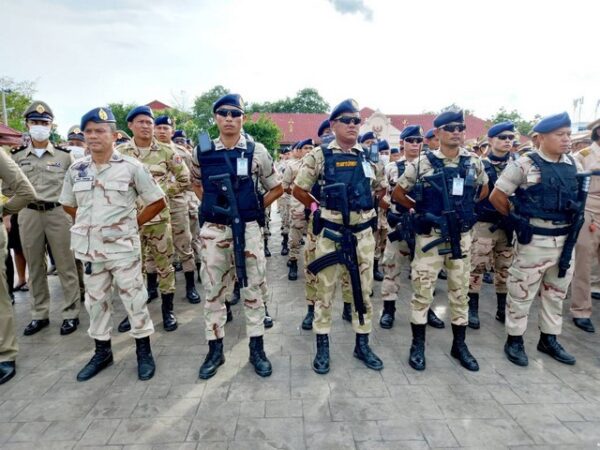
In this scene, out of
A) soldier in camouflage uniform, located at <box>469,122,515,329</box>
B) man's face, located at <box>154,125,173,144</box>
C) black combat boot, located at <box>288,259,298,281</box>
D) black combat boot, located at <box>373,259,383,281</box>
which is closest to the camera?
soldier in camouflage uniform, located at <box>469,122,515,329</box>

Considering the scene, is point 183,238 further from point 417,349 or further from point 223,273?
point 417,349

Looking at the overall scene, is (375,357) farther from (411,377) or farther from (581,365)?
(581,365)

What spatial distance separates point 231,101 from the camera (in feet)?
10.00

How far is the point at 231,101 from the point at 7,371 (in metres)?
3.09

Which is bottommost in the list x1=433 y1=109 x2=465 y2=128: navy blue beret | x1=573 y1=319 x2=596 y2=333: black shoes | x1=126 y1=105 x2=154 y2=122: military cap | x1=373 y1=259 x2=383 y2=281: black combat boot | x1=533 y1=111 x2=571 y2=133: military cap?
x1=573 y1=319 x2=596 y2=333: black shoes

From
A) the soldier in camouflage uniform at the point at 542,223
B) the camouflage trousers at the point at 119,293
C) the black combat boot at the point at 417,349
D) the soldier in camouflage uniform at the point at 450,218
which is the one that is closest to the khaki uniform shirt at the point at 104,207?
the camouflage trousers at the point at 119,293

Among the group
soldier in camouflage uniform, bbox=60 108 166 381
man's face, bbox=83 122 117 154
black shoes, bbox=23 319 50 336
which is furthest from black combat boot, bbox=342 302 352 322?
black shoes, bbox=23 319 50 336

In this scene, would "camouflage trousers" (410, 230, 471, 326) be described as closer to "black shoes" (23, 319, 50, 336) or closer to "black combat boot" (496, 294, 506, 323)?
"black combat boot" (496, 294, 506, 323)

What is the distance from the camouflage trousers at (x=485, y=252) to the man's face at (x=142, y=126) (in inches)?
161

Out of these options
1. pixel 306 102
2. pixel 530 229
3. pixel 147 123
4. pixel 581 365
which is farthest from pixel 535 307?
pixel 306 102

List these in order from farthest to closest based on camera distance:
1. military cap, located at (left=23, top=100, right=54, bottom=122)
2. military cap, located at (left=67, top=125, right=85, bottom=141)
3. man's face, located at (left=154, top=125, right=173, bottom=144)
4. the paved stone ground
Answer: military cap, located at (left=67, top=125, right=85, bottom=141)
man's face, located at (left=154, top=125, right=173, bottom=144)
military cap, located at (left=23, top=100, right=54, bottom=122)
the paved stone ground

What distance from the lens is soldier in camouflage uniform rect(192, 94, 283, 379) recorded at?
305cm

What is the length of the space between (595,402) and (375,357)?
5.54ft

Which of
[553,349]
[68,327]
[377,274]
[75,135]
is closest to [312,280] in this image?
[377,274]
